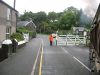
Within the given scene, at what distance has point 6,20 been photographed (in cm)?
4088

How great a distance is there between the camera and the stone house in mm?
37688

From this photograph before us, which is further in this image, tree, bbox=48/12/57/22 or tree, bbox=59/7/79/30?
tree, bbox=48/12/57/22

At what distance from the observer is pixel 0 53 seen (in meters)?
19.8

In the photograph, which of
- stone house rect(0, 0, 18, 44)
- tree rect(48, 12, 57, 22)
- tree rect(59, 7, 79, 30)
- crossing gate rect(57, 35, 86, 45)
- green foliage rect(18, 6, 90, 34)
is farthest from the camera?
tree rect(48, 12, 57, 22)

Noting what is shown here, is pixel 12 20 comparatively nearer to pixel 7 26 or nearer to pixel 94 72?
pixel 7 26

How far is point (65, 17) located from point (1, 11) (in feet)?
262

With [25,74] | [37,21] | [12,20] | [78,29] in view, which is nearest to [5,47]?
[25,74]

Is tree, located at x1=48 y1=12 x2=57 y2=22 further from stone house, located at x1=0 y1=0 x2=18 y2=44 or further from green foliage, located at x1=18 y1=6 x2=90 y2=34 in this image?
stone house, located at x1=0 y1=0 x2=18 y2=44

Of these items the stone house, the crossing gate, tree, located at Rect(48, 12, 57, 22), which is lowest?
the crossing gate

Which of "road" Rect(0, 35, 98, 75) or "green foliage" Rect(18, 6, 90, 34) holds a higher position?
"green foliage" Rect(18, 6, 90, 34)

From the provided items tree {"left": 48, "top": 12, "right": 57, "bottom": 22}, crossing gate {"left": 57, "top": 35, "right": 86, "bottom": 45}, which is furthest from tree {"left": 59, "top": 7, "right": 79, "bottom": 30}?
crossing gate {"left": 57, "top": 35, "right": 86, "bottom": 45}

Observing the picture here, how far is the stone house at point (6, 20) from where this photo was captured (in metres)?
37.7

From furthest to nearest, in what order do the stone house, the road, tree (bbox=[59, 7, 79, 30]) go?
tree (bbox=[59, 7, 79, 30]) → the stone house → the road

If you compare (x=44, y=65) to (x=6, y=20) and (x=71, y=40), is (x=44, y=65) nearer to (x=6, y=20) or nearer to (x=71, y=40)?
(x=6, y=20)
